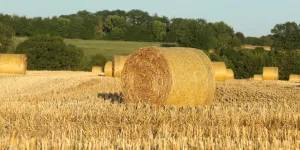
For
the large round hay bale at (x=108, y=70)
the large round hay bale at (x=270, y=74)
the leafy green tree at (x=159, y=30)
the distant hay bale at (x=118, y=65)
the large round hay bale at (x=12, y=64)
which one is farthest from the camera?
the leafy green tree at (x=159, y=30)

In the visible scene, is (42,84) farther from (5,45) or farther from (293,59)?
(293,59)

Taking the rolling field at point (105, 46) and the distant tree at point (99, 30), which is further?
the distant tree at point (99, 30)

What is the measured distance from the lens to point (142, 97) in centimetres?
1281

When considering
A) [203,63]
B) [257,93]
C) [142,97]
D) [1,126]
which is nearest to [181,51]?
[203,63]

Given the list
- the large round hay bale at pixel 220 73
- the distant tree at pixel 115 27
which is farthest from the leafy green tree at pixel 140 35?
the large round hay bale at pixel 220 73

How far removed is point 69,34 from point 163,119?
8048 cm

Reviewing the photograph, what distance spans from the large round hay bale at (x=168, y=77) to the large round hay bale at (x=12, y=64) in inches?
484

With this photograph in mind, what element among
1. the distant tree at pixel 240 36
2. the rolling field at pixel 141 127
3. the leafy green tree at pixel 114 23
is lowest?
the rolling field at pixel 141 127

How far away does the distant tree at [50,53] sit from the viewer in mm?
58469

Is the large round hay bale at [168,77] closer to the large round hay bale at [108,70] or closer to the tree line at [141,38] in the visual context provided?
the large round hay bale at [108,70]

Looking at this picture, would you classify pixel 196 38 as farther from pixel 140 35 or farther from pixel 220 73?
pixel 220 73

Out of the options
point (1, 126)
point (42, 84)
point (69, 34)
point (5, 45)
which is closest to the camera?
point (1, 126)

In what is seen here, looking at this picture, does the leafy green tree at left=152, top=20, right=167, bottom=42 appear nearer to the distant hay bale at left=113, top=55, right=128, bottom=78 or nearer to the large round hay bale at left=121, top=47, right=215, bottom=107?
the distant hay bale at left=113, top=55, right=128, bottom=78

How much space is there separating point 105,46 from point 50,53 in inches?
855
